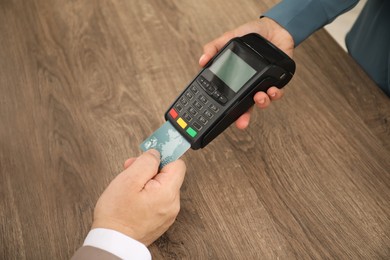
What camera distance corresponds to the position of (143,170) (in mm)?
459

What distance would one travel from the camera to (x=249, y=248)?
469 millimetres

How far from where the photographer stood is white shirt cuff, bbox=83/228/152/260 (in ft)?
1.40

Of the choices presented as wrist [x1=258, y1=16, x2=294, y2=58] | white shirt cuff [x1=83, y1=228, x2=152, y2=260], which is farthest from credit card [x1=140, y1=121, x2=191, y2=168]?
wrist [x1=258, y1=16, x2=294, y2=58]

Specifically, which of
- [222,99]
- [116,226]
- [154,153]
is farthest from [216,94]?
[116,226]

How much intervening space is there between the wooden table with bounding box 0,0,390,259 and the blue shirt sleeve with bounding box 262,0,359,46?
0.04 meters

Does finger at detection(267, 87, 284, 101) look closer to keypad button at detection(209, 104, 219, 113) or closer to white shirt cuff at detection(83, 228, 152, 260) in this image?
keypad button at detection(209, 104, 219, 113)

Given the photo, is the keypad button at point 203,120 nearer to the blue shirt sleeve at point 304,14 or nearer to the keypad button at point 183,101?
the keypad button at point 183,101

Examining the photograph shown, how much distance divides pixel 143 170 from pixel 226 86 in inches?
7.3

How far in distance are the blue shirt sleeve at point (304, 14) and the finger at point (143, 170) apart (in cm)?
38

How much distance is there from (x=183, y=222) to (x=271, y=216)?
12 cm

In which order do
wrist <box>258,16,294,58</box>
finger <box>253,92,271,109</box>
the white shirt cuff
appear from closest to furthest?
the white shirt cuff
finger <box>253,92,271,109</box>
wrist <box>258,16,294,58</box>

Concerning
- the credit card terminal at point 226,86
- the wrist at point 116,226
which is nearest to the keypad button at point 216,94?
the credit card terminal at point 226,86

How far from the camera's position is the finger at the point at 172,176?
1.50ft

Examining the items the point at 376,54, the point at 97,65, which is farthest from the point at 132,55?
the point at 376,54
